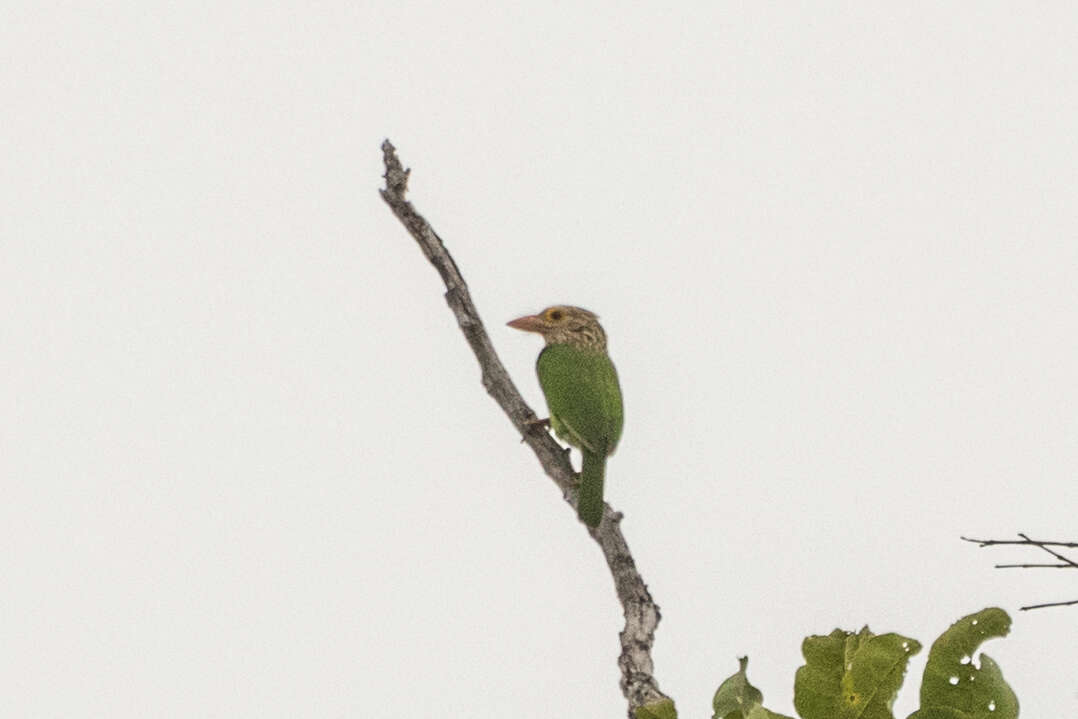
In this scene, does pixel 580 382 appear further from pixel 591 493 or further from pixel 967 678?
pixel 967 678

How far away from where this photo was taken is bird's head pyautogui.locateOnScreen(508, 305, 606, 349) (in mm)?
7207

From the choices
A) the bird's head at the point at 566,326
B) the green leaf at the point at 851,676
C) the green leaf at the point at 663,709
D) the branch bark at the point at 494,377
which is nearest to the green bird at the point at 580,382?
the bird's head at the point at 566,326

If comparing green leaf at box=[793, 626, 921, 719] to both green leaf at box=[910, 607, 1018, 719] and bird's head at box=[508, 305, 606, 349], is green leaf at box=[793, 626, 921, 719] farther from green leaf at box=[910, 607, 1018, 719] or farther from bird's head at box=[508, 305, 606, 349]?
bird's head at box=[508, 305, 606, 349]

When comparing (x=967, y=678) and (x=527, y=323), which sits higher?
(x=527, y=323)

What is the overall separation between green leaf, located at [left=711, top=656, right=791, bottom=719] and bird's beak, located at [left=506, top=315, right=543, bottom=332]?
459cm

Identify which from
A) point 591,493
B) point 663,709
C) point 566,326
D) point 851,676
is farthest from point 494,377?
point 566,326

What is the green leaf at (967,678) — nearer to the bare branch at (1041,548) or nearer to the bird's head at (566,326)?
the bare branch at (1041,548)

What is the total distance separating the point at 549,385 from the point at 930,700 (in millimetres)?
3954

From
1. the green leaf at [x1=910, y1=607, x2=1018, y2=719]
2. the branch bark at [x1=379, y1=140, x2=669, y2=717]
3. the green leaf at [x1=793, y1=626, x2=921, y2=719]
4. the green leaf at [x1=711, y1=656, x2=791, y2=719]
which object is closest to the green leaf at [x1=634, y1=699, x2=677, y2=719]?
the green leaf at [x1=711, y1=656, x2=791, y2=719]

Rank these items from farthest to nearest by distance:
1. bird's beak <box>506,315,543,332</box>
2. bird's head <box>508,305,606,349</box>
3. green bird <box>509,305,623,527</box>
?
bird's beak <box>506,315,543,332</box>
bird's head <box>508,305,606,349</box>
green bird <box>509,305,623,527</box>

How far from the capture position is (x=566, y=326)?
730 cm

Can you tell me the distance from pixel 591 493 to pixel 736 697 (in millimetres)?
1612

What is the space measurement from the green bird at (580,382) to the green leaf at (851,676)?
239 centimetres

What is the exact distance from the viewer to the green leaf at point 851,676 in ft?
8.85
